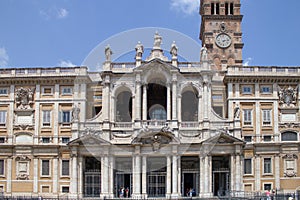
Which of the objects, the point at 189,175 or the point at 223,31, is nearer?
the point at 189,175

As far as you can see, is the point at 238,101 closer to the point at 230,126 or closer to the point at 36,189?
the point at 230,126

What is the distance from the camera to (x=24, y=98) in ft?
191

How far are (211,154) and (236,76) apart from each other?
9.54m

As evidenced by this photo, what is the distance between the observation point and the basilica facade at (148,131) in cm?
5494

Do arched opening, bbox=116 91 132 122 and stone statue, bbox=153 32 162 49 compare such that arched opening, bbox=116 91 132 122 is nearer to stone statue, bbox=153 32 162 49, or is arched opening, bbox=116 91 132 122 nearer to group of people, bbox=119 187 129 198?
stone statue, bbox=153 32 162 49

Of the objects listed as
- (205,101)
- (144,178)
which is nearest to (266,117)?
(205,101)

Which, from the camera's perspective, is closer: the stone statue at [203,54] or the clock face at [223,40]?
the stone statue at [203,54]

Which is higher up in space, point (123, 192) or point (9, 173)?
point (9, 173)

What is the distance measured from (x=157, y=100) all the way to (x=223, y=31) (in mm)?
17176

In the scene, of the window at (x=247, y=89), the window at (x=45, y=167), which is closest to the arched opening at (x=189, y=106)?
the window at (x=247, y=89)

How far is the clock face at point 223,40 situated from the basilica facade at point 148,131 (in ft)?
41.0

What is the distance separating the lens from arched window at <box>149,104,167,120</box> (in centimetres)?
5966

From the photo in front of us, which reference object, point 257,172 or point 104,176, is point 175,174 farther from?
point 257,172

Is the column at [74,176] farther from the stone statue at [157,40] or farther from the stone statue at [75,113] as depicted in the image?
the stone statue at [157,40]
